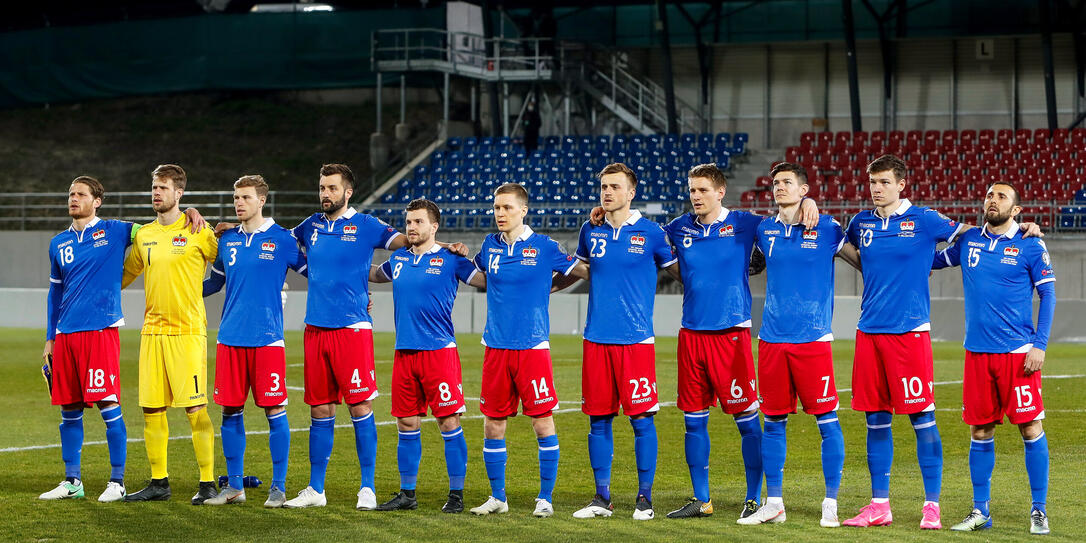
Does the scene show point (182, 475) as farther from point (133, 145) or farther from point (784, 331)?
point (133, 145)

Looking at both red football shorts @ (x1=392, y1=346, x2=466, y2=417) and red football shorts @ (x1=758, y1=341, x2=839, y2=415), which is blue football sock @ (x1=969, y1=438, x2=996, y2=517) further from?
red football shorts @ (x1=392, y1=346, x2=466, y2=417)

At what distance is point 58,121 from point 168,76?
4276 mm

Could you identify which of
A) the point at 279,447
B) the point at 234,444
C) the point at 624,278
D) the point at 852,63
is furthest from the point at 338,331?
the point at 852,63

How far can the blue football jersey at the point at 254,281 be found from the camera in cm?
884

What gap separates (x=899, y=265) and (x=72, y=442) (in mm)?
5449

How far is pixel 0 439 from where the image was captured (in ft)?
39.6

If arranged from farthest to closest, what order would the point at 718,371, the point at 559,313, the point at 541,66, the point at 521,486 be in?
the point at 541,66 → the point at 559,313 → the point at 521,486 → the point at 718,371

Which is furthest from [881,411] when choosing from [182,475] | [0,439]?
[0,439]

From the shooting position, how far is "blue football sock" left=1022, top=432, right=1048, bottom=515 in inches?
315

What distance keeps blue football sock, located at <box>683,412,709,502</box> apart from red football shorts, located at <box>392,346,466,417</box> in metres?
1.41

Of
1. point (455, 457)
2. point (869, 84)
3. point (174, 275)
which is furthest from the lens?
point (869, 84)

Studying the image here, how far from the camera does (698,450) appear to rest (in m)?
8.48

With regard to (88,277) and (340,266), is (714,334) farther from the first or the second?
(88,277)

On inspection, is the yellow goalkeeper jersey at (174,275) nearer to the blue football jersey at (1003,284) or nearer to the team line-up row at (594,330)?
the team line-up row at (594,330)
